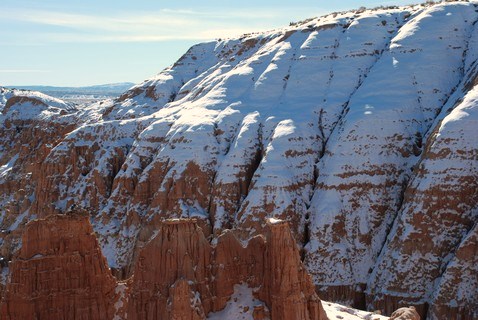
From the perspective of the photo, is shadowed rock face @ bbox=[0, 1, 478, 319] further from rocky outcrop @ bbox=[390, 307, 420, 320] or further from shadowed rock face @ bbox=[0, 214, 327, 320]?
shadowed rock face @ bbox=[0, 214, 327, 320]

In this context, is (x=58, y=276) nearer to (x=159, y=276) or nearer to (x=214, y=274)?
(x=159, y=276)

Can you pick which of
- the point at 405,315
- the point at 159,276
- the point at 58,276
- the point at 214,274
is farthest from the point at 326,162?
the point at 58,276

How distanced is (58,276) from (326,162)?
45.7 meters

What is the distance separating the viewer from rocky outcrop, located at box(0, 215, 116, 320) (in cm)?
4225

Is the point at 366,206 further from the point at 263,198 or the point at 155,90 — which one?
the point at 155,90

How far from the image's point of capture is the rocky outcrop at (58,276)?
42.2 meters

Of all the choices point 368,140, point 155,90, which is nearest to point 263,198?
point 368,140

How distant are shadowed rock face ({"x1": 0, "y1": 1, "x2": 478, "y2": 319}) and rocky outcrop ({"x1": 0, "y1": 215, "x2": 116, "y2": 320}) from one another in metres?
18.8

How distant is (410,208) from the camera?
232ft

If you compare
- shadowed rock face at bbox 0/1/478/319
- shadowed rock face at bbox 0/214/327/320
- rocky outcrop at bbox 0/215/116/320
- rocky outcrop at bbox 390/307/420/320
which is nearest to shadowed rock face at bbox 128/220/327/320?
shadowed rock face at bbox 0/214/327/320

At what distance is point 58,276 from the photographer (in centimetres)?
4319

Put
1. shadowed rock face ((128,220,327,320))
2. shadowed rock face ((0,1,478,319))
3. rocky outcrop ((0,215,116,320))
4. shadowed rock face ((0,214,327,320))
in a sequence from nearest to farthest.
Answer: shadowed rock face ((128,220,327,320))
shadowed rock face ((0,214,327,320))
rocky outcrop ((0,215,116,320))
shadowed rock face ((0,1,478,319))

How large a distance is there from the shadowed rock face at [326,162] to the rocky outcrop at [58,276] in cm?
1879

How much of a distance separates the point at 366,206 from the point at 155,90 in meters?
64.9
